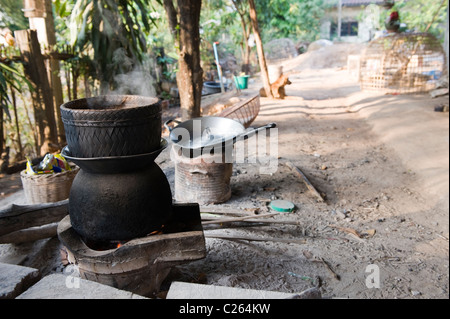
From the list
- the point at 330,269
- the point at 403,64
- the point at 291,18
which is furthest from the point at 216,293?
the point at 291,18

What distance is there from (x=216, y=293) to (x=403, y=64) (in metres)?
10.4

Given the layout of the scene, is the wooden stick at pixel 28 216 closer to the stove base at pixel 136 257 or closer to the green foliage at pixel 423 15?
the stove base at pixel 136 257

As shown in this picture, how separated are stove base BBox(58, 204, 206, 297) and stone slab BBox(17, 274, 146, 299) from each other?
18cm

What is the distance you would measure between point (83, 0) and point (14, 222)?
6.29 meters

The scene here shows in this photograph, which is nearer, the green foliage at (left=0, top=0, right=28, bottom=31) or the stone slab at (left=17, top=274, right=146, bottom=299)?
the stone slab at (left=17, top=274, right=146, bottom=299)

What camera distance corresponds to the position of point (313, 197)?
4141 mm

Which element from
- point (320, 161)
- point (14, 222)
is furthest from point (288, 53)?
point (14, 222)

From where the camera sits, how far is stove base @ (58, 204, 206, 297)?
1962mm

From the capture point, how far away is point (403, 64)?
33.1 feet

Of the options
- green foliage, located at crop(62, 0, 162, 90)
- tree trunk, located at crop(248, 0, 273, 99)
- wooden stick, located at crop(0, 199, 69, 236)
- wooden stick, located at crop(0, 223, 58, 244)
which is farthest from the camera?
tree trunk, located at crop(248, 0, 273, 99)

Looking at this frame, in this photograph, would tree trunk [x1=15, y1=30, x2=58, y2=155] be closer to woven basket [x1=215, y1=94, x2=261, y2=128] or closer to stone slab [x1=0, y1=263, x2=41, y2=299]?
woven basket [x1=215, y1=94, x2=261, y2=128]

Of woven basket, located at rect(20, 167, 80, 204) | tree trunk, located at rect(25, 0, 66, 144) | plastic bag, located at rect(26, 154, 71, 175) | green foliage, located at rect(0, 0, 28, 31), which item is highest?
green foliage, located at rect(0, 0, 28, 31)

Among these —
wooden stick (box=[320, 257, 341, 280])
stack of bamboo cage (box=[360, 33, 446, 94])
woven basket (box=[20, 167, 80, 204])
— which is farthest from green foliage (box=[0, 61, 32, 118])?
stack of bamboo cage (box=[360, 33, 446, 94])
